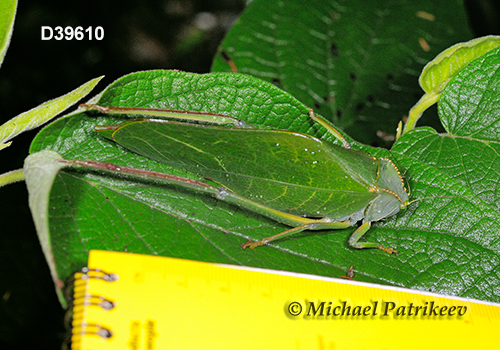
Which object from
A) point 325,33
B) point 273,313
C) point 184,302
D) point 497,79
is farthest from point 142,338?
point 325,33

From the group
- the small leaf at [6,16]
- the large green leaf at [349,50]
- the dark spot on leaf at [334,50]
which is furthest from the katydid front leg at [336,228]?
the dark spot on leaf at [334,50]

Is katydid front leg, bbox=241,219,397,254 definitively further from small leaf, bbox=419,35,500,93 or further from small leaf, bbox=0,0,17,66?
small leaf, bbox=0,0,17,66

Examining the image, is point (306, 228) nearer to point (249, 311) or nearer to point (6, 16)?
point (249, 311)

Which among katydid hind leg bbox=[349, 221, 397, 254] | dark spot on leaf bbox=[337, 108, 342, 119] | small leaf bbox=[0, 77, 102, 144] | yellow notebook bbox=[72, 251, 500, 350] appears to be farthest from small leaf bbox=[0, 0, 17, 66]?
dark spot on leaf bbox=[337, 108, 342, 119]

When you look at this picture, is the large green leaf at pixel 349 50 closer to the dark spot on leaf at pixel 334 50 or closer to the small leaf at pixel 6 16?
the dark spot on leaf at pixel 334 50

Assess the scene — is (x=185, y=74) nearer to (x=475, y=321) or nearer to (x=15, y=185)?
(x=15, y=185)
